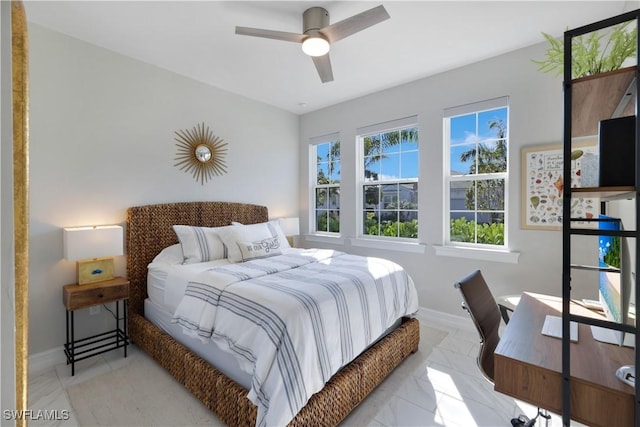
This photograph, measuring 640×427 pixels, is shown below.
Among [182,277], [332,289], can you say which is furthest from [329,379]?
[182,277]

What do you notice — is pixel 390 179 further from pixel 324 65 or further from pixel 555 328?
pixel 555 328

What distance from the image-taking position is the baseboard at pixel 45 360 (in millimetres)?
2309

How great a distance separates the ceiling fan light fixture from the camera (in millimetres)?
2054

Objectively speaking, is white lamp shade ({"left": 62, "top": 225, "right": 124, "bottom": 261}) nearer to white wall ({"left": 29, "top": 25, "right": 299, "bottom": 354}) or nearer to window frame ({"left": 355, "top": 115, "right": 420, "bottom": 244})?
white wall ({"left": 29, "top": 25, "right": 299, "bottom": 354})

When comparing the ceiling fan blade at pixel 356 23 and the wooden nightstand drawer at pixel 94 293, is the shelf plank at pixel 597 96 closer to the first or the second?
the ceiling fan blade at pixel 356 23

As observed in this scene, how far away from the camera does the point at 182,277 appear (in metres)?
2.33

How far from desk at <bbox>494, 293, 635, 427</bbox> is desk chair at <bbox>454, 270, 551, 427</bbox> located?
1.06ft

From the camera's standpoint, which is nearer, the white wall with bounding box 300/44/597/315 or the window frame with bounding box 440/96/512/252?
the white wall with bounding box 300/44/597/315

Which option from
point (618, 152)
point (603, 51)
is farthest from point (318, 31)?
point (618, 152)

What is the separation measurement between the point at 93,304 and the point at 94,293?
9 cm

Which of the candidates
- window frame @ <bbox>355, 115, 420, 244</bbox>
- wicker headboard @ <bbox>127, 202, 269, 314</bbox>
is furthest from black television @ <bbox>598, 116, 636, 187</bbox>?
wicker headboard @ <bbox>127, 202, 269, 314</bbox>

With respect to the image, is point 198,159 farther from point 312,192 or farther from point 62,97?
point 312,192

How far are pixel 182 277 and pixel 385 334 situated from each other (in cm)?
169

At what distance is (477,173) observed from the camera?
304 cm
